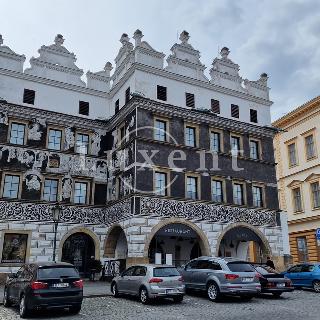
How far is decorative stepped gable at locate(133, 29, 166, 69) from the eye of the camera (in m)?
26.3

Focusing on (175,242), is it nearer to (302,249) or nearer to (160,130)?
(160,130)

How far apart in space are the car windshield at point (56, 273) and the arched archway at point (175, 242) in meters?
9.78

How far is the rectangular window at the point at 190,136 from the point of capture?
26.3 meters

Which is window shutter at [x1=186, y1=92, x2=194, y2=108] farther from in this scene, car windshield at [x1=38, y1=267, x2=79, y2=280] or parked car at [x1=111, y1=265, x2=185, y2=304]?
car windshield at [x1=38, y1=267, x2=79, y2=280]

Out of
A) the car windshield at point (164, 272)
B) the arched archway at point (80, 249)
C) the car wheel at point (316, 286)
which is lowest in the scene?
the car wheel at point (316, 286)

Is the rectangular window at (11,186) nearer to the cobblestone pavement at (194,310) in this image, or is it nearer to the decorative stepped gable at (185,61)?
the cobblestone pavement at (194,310)

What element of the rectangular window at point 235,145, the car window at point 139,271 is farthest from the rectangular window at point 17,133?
the rectangular window at point 235,145

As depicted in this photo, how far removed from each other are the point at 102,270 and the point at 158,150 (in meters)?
8.62

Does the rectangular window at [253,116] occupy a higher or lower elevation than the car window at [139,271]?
higher

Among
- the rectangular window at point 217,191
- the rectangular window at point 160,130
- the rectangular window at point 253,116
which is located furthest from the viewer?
the rectangular window at point 253,116

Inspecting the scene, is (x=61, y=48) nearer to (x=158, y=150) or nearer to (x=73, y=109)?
(x=73, y=109)

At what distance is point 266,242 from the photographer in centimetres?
2722

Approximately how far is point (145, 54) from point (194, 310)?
18.1 metres

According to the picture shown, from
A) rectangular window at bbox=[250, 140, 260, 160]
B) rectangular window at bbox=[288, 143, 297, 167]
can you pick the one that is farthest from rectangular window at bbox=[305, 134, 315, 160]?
rectangular window at bbox=[250, 140, 260, 160]
